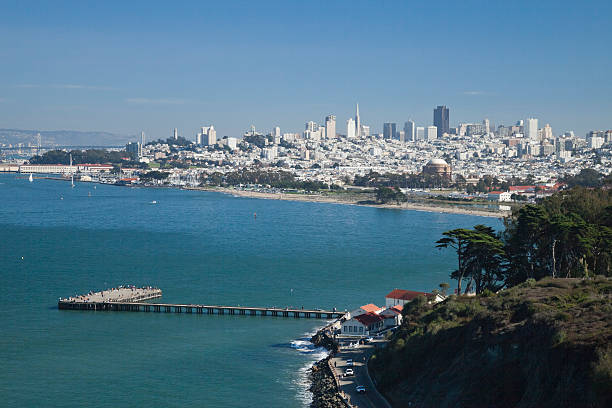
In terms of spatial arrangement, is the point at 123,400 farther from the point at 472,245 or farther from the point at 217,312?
the point at 472,245

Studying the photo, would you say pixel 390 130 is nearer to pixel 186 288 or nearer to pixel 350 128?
pixel 350 128

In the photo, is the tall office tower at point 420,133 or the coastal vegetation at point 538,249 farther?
the tall office tower at point 420,133

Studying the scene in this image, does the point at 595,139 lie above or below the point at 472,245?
above

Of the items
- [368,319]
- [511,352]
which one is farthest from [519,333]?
[368,319]

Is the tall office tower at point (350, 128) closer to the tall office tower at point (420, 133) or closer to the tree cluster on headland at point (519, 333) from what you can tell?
the tall office tower at point (420, 133)

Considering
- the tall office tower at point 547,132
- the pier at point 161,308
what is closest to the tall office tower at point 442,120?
the tall office tower at point 547,132

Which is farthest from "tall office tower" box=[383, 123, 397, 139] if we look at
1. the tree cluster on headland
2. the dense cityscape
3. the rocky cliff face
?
the rocky cliff face

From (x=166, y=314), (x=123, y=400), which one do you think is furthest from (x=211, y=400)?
(x=166, y=314)
